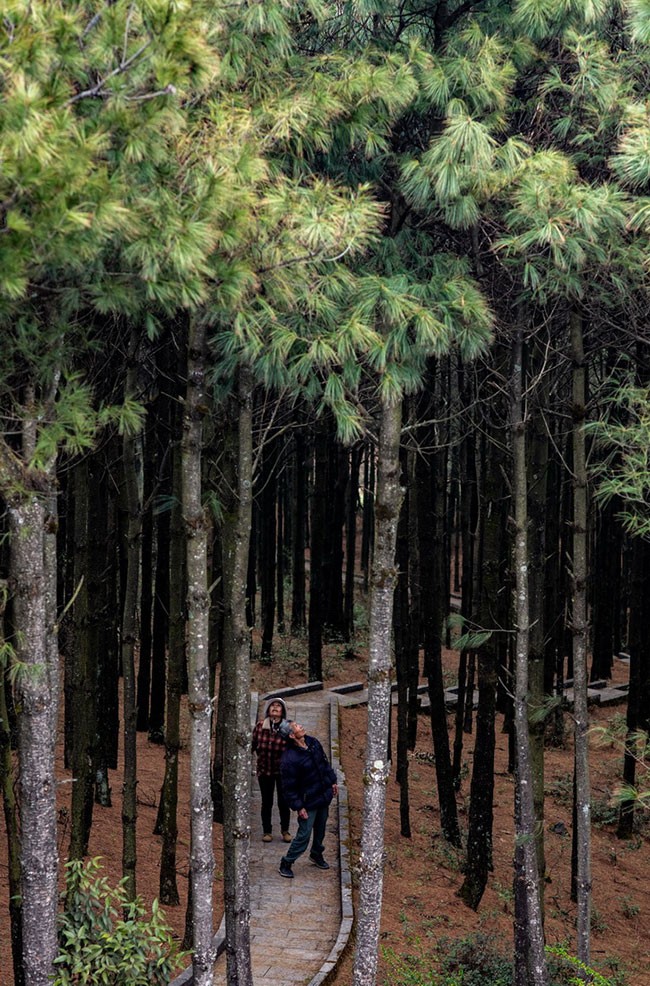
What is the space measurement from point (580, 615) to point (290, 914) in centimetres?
425

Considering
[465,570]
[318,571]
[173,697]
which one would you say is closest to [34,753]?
[173,697]

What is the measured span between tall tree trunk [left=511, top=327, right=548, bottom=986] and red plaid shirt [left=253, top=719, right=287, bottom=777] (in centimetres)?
316

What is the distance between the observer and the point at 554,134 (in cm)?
954

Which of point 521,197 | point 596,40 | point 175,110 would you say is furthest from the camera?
point 596,40

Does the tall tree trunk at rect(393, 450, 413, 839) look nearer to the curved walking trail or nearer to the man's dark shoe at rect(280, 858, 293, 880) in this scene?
the curved walking trail

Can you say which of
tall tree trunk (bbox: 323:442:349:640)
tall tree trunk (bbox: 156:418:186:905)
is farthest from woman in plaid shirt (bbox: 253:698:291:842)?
tall tree trunk (bbox: 323:442:349:640)

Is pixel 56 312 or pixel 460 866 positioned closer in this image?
pixel 56 312

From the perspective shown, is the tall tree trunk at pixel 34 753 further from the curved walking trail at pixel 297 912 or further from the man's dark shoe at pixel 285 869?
the man's dark shoe at pixel 285 869

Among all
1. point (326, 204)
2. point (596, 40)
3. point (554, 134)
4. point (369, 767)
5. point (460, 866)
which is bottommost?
point (460, 866)

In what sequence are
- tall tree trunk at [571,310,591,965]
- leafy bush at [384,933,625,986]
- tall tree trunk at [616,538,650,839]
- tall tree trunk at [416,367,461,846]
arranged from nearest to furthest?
tall tree trunk at [571,310,591,965] → leafy bush at [384,933,625,986] → tall tree trunk at [416,367,461,846] → tall tree trunk at [616,538,650,839]

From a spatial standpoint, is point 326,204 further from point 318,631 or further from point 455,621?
point 318,631

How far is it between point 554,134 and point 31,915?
7733 mm

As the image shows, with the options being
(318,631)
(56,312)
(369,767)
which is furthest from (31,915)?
(318,631)

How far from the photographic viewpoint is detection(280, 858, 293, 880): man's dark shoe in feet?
38.1
